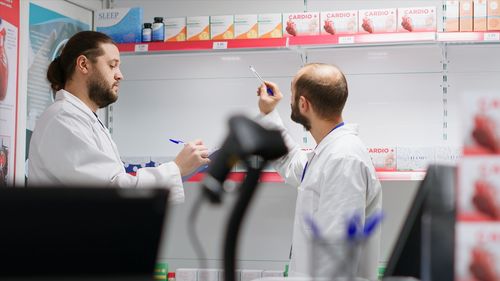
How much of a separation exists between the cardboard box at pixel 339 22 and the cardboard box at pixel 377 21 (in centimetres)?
3

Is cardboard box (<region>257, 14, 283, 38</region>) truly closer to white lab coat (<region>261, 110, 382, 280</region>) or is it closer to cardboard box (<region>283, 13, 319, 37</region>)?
cardboard box (<region>283, 13, 319, 37</region>)

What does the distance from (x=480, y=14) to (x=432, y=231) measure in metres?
2.81

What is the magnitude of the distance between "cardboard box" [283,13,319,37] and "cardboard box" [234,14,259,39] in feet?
0.59

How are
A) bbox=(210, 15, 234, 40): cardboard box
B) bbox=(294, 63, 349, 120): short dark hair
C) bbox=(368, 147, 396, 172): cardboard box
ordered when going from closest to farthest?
1. bbox=(294, 63, 349, 120): short dark hair
2. bbox=(368, 147, 396, 172): cardboard box
3. bbox=(210, 15, 234, 40): cardboard box

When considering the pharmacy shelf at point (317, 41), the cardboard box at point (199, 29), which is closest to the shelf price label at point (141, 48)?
the pharmacy shelf at point (317, 41)

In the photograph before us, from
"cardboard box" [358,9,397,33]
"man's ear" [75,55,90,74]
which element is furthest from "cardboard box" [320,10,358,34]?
"man's ear" [75,55,90,74]

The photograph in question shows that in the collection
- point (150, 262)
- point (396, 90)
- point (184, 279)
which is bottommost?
point (184, 279)

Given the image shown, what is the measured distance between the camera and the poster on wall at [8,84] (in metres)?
3.92

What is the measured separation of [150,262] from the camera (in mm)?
951

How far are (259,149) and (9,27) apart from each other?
3280 mm

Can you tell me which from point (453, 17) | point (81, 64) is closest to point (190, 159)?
point (81, 64)

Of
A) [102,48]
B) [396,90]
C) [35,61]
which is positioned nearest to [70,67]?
[102,48]

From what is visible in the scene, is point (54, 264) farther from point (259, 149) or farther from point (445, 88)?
point (445, 88)

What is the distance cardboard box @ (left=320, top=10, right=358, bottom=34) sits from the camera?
4.01m
